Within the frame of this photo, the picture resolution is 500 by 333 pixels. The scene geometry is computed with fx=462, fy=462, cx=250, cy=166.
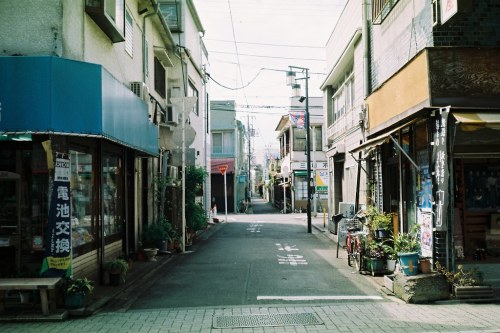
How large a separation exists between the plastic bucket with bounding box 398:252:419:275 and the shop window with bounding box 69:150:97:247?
21.4ft

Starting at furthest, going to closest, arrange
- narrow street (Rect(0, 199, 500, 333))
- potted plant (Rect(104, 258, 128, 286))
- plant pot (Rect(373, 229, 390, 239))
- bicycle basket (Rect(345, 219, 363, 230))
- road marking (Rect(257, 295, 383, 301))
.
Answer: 1. bicycle basket (Rect(345, 219, 363, 230))
2. plant pot (Rect(373, 229, 390, 239))
3. potted plant (Rect(104, 258, 128, 286))
4. road marking (Rect(257, 295, 383, 301))
5. narrow street (Rect(0, 199, 500, 333))

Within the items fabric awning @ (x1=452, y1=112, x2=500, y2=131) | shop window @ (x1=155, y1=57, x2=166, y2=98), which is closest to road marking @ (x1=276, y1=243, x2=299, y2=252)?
shop window @ (x1=155, y1=57, x2=166, y2=98)

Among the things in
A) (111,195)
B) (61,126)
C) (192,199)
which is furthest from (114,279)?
(192,199)

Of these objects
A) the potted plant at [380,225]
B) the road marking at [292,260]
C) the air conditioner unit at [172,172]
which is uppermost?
the air conditioner unit at [172,172]

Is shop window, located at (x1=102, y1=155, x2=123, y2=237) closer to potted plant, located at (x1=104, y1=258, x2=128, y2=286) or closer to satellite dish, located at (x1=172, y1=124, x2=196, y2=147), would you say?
potted plant, located at (x1=104, y1=258, x2=128, y2=286)

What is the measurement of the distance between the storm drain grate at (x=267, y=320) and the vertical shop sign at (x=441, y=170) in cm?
304

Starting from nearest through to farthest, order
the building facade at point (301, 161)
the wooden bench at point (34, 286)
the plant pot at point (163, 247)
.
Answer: the wooden bench at point (34, 286) < the plant pot at point (163, 247) < the building facade at point (301, 161)

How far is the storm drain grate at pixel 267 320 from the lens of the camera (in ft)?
23.7

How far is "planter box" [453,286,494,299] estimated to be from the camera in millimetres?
8375

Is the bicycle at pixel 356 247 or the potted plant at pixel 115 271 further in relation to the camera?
the bicycle at pixel 356 247

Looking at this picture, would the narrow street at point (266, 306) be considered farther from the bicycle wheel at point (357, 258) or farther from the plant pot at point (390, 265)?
the plant pot at point (390, 265)

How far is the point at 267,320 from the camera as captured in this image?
24.4 feet

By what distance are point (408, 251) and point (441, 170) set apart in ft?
6.29

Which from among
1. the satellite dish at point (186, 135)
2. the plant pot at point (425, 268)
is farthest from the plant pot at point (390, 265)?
the satellite dish at point (186, 135)
